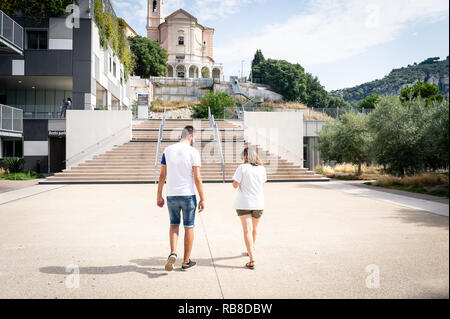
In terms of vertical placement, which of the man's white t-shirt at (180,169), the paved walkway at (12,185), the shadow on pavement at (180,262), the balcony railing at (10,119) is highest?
the balcony railing at (10,119)

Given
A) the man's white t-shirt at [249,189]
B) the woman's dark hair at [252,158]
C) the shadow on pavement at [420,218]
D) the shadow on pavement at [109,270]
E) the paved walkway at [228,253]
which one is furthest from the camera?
the shadow on pavement at [420,218]

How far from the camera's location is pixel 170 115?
142 feet

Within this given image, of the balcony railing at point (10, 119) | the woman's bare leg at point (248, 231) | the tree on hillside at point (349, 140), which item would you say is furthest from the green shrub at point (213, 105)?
the woman's bare leg at point (248, 231)

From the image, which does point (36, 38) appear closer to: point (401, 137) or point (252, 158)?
point (401, 137)

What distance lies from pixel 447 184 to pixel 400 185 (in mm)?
15198

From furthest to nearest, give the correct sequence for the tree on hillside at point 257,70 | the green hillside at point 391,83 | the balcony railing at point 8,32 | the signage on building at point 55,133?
the tree on hillside at point 257,70, the signage on building at point 55,133, the balcony railing at point 8,32, the green hillside at point 391,83

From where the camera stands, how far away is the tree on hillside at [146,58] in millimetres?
56000

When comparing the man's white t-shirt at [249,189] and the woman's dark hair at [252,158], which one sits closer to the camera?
the man's white t-shirt at [249,189]

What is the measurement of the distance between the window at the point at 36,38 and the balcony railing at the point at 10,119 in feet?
19.1

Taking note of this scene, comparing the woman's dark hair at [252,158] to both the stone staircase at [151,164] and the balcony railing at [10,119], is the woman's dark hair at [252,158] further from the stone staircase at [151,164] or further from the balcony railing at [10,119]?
the balcony railing at [10,119]

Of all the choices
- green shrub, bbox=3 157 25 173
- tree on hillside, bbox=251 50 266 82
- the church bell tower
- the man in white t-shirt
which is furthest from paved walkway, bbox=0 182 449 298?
the church bell tower

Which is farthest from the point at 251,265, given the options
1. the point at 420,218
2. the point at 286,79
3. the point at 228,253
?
the point at 286,79

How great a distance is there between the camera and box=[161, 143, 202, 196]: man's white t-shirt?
164 inches

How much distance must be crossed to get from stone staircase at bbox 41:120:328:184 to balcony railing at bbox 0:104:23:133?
4632mm
